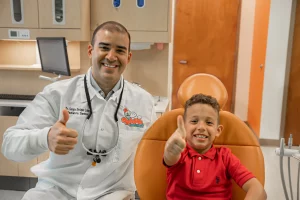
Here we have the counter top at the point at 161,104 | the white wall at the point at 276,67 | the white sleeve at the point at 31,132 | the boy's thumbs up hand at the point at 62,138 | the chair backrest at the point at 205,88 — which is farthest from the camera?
the white wall at the point at 276,67

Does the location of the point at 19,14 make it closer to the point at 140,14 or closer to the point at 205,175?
the point at 140,14

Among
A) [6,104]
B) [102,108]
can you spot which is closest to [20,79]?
[6,104]

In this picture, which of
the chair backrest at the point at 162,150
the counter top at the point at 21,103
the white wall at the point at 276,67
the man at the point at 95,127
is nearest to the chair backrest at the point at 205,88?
the chair backrest at the point at 162,150

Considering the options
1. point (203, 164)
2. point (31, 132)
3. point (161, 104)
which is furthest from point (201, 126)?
point (161, 104)

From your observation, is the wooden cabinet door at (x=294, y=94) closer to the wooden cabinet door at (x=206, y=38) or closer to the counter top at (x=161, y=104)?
the wooden cabinet door at (x=206, y=38)

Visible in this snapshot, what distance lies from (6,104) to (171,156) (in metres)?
1.80

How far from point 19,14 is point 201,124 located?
1965mm

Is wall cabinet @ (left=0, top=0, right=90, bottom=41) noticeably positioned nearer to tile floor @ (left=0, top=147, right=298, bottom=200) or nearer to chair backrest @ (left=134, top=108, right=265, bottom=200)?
tile floor @ (left=0, top=147, right=298, bottom=200)

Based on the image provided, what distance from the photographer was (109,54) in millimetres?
1365

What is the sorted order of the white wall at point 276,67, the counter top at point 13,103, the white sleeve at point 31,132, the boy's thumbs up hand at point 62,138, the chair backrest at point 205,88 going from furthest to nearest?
the white wall at point 276,67 < the counter top at point 13,103 < the chair backrest at point 205,88 < the white sleeve at point 31,132 < the boy's thumbs up hand at point 62,138

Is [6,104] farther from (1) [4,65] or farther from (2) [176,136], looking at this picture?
(2) [176,136]

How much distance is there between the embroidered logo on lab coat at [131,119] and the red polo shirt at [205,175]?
0.26 meters

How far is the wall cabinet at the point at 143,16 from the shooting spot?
2.52 metres

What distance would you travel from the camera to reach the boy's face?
1269 millimetres
